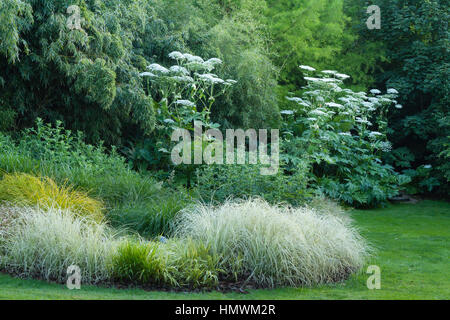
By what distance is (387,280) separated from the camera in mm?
5363

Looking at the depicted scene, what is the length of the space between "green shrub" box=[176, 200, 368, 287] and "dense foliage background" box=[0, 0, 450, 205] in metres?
1.46

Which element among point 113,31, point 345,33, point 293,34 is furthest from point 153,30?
point 345,33

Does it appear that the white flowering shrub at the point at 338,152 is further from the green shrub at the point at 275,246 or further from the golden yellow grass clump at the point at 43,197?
the golden yellow grass clump at the point at 43,197

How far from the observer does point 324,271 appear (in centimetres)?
525

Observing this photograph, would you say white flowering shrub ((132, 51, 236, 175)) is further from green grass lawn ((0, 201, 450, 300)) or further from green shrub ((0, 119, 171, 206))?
green grass lawn ((0, 201, 450, 300))

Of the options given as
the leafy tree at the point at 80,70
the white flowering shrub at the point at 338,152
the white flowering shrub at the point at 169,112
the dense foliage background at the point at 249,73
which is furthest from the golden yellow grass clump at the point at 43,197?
the white flowering shrub at the point at 338,152

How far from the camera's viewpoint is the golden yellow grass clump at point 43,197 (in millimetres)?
6160

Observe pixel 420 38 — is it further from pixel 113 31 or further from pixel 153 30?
pixel 113 31

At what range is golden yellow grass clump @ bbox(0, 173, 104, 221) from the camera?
6.16 m

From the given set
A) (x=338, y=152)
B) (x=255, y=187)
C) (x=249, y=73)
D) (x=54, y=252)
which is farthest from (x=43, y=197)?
(x=338, y=152)

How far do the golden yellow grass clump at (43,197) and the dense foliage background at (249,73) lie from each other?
5.40ft

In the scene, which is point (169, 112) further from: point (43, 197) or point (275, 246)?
point (275, 246)

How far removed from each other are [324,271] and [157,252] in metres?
1.65

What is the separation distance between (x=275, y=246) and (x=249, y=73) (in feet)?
23.0
